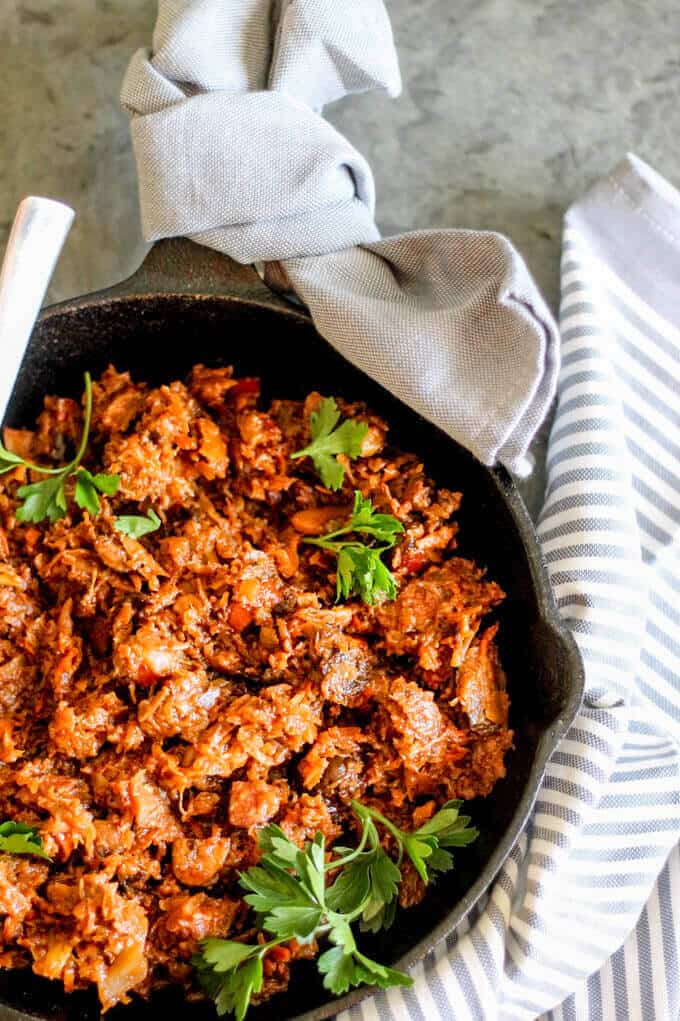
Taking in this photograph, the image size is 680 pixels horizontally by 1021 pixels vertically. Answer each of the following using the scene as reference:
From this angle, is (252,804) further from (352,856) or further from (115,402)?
(115,402)

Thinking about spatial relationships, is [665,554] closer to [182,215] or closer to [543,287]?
[543,287]

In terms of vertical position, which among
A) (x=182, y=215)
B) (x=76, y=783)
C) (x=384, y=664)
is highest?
(x=182, y=215)

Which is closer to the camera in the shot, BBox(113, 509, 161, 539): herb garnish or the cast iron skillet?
the cast iron skillet

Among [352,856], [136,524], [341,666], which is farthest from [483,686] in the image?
[136,524]

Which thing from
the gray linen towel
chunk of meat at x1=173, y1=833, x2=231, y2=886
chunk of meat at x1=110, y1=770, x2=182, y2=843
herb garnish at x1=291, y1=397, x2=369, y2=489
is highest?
the gray linen towel

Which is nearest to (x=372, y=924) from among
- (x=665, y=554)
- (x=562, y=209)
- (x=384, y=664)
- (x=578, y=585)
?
(x=384, y=664)

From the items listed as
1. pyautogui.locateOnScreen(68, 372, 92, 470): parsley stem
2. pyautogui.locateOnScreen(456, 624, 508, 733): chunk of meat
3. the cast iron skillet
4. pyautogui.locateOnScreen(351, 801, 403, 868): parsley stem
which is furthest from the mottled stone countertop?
pyautogui.locateOnScreen(351, 801, 403, 868): parsley stem

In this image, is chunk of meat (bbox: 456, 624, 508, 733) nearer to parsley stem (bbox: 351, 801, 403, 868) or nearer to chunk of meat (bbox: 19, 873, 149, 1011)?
parsley stem (bbox: 351, 801, 403, 868)

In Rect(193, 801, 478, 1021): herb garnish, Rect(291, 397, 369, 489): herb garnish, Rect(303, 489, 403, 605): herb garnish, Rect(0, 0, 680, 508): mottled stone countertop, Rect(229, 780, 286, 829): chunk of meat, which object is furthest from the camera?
Rect(0, 0, 680, 508): mottled stone countertop
